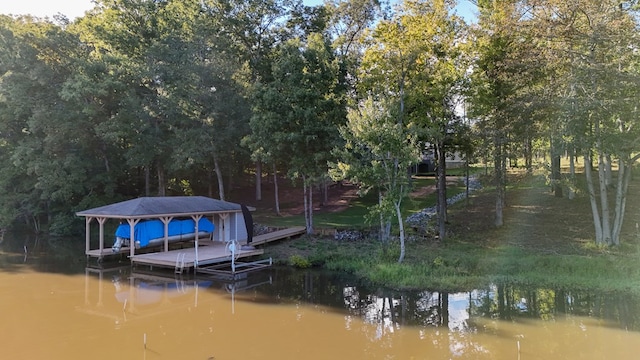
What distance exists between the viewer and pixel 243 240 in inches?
844

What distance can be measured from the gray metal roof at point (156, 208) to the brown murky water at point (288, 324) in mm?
3675

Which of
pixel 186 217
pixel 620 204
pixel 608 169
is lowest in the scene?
pixel 186 217

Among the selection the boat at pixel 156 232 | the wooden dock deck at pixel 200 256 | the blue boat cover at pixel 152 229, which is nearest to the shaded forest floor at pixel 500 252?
the wooden dock deck at pixel 200 256

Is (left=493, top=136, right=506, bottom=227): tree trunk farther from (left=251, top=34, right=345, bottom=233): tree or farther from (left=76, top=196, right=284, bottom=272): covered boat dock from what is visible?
(left=76, top=196, right=284, bottom=272): covered boat dock

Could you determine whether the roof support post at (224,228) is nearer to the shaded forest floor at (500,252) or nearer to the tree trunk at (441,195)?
the shaded forest floor at (500,252)

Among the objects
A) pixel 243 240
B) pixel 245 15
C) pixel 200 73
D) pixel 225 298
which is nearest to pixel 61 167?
pixel 200 73

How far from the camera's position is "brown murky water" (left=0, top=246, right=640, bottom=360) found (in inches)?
348

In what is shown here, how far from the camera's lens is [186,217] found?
20594 mm

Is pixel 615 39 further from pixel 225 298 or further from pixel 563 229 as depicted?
pixel 225 298

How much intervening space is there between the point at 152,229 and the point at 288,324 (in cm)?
1064

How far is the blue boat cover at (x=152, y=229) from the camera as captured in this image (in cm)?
1852

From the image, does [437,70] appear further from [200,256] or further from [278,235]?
[200,256]

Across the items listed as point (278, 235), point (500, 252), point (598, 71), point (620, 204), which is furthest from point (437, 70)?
point (278, 235)

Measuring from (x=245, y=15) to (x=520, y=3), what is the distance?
17.6 meters
